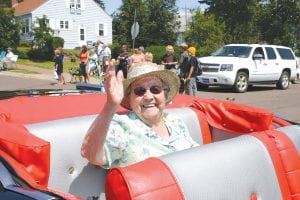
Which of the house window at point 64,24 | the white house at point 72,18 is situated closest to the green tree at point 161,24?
the white house at point 72,18

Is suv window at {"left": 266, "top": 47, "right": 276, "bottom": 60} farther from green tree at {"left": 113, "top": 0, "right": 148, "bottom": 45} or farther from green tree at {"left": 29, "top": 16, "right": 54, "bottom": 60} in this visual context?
green tree at {"left": 113, "top": 0, "right": 148, "bottom": 45}

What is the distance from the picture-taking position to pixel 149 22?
178ft

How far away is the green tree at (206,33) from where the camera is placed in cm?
3734

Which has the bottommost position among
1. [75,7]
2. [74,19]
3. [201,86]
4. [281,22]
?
[201,86]

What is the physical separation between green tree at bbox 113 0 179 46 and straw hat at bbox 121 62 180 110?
4846 cm

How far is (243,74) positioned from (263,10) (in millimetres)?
26513

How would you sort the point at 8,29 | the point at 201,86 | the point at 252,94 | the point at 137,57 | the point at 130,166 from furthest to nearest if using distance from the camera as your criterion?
the point at 8,29
the point at 201,86
the point at 252,94
the point at 137,57
the point at 130,166

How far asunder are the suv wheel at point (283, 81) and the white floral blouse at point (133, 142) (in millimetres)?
16804

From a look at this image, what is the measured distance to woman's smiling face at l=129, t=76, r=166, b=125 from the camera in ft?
10.9

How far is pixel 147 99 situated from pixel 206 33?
116 feet

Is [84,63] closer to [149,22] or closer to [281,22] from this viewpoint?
[281,22]

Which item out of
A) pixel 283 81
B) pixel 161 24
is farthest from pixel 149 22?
pixel 283 81

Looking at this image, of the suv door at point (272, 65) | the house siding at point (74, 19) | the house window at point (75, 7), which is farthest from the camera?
the house window at point (75, 7)

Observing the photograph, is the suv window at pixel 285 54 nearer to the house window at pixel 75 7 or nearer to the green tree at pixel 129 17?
the green tree at pixel 129 17
